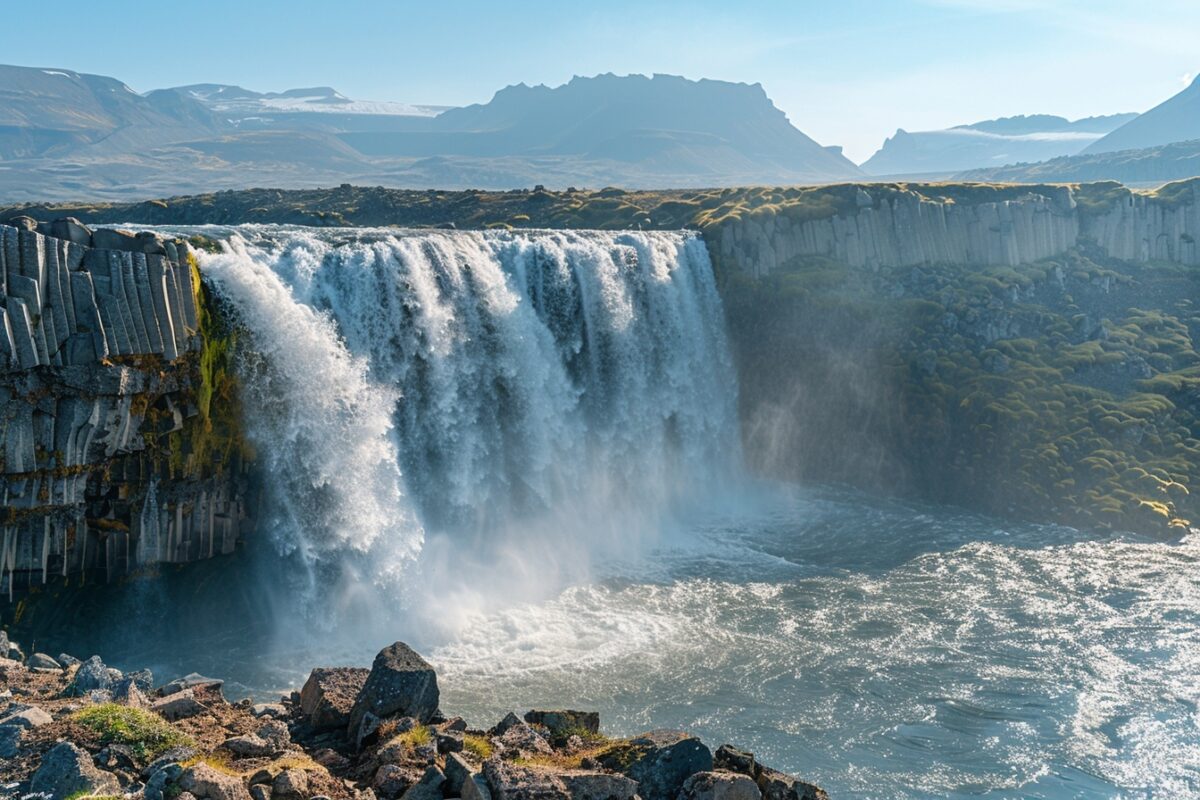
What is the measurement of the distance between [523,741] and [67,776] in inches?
287

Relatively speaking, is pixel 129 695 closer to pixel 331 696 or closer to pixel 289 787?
pixel 331 696

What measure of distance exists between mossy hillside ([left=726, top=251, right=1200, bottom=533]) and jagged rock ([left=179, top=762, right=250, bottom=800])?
37.5 metres

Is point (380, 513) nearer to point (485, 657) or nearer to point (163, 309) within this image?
point (485, 657)

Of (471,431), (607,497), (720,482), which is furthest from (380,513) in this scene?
(720,482)

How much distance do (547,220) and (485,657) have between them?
49.9 meters

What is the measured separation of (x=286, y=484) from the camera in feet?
98.6

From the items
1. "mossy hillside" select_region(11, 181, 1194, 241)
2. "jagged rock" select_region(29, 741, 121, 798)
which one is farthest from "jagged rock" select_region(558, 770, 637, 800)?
"mossy hillside" select_region(11, 181, 1194, 241)

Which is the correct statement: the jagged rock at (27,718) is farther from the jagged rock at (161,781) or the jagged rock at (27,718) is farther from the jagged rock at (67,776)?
the jagged rock at (161,781)

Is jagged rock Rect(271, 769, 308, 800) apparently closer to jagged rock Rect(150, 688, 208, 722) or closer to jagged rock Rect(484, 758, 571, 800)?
jagged rock Rect(484, 758, 571, 800)

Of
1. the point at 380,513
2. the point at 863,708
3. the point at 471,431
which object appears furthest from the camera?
the point at 471,431

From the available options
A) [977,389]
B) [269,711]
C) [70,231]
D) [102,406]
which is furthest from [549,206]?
[269,711]

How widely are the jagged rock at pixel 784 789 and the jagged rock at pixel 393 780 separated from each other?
5.70 metres

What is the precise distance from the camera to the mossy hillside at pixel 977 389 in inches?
1699

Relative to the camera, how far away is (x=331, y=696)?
59.0ft
